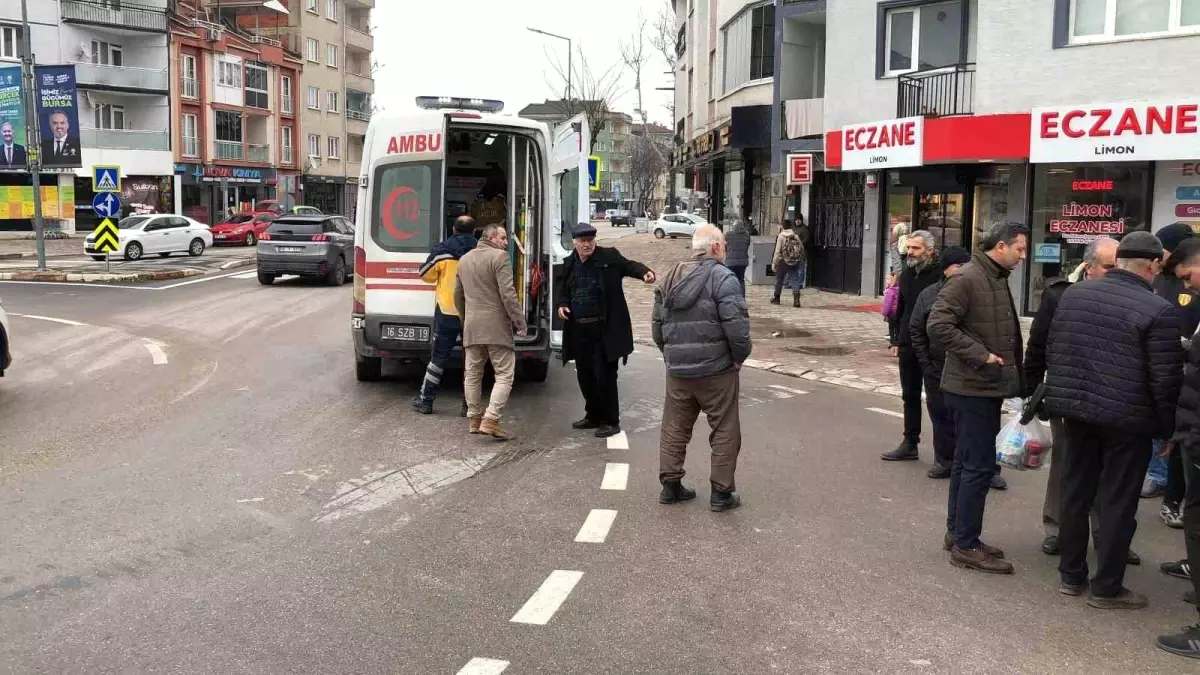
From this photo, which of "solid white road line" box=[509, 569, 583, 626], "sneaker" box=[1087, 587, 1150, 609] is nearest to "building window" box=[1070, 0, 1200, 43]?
"sneaker" box=[1087, 587, 1150, 609]

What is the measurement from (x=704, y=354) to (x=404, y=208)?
15.5 feet

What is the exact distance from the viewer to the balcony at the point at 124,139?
4953cm

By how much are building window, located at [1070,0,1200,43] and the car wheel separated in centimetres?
1562

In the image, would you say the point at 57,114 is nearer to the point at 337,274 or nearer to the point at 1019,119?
the point at 337,274

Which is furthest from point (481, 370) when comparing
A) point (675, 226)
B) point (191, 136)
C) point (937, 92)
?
point (191, 136)

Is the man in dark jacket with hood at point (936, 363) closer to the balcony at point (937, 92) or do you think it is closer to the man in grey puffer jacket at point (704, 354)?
the man in grey puffer jacket at point (704, 354)

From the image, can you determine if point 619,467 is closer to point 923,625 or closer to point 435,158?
point 923,625

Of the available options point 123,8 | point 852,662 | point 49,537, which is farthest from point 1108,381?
point 123,8

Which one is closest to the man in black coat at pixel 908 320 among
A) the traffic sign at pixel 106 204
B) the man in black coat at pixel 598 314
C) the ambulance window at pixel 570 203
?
the man in black coat at pixel 598 314

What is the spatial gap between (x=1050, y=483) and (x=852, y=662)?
247 centimetres

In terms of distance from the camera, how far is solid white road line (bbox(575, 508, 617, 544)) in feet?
19.1

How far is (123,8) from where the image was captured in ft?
169

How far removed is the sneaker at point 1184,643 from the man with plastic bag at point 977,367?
99cm

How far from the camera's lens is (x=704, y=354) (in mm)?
6352
